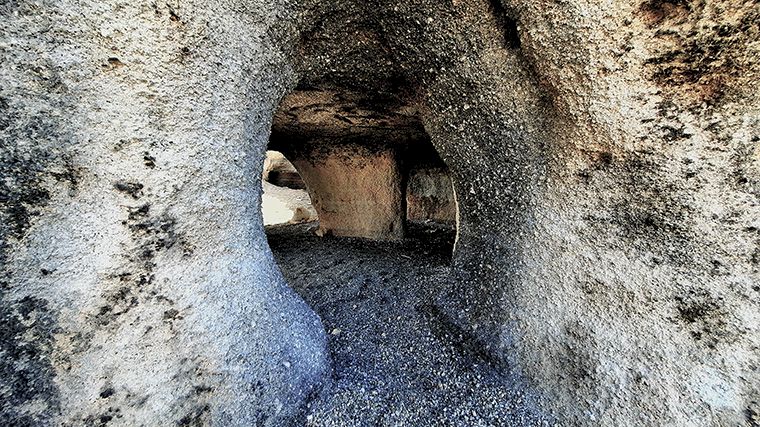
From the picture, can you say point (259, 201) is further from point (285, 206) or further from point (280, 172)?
point (280, 172)

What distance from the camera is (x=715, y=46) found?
67 cm

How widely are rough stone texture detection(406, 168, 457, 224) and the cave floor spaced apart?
105 inches

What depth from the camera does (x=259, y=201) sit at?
40.3 inches

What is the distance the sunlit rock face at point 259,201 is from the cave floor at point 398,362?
8cm

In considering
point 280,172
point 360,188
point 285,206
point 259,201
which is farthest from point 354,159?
point 280,172

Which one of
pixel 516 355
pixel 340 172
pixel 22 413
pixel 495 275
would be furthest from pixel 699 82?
pixel 340 172

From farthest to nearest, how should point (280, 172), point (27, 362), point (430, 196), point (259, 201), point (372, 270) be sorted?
point (280, 172)
point (430, 196)
point (372, 270)
point (259, 201)
point (27, 362)

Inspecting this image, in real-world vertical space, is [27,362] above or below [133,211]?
below

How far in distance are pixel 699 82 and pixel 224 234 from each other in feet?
3.41

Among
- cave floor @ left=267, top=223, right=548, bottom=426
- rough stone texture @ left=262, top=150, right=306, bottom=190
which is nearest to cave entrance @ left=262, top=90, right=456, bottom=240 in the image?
cave floor @ left=267, top=223, right=548, bottom=426

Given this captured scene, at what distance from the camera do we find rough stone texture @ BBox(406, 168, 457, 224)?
449 centimetres

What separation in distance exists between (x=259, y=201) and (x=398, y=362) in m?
0.65

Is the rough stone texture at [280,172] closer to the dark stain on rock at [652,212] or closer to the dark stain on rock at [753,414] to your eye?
the dark stain on rock at [652,212]

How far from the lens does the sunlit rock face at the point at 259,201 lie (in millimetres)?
645
